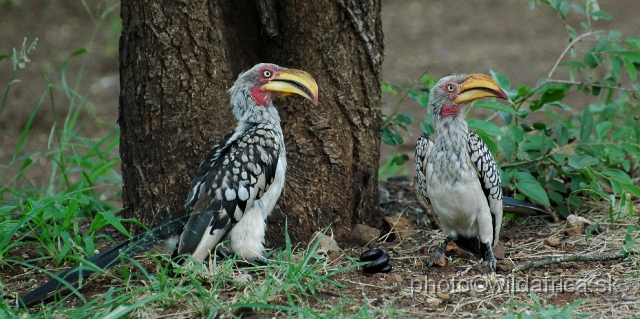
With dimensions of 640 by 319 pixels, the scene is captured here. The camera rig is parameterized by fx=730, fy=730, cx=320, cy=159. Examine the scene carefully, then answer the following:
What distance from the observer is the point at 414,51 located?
962 cm

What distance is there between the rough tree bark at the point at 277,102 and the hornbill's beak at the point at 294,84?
0.35m

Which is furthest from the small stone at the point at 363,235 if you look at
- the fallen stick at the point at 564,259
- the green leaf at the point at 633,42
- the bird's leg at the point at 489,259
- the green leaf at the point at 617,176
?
the green leaf at the point at 633,42

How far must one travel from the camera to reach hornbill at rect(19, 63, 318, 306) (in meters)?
3.68

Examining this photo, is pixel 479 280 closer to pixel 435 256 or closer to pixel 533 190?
pixel 435 256

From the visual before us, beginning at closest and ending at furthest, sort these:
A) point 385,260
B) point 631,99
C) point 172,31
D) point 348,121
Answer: point 385,260
point 172,31
point 348,121
point 631,99

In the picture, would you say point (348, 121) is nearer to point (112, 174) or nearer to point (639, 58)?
point (639, 58)

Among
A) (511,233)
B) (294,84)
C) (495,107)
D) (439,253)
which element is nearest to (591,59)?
(495,107)

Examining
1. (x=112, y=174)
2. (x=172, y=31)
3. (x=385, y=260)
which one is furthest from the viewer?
(x=112, y=174)


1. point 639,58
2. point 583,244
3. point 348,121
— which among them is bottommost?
point 583,244

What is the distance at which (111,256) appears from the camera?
3521 millimetres

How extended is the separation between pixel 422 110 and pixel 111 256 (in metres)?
5.06

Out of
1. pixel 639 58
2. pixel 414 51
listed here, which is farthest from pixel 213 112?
pixel 414 51

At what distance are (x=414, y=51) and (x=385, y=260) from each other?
20.5 ft

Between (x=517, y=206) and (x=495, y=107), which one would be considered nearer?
(x=495, y=107)
